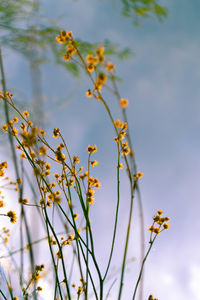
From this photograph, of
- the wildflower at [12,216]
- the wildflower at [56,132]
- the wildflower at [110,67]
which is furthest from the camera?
the wildflower at [12,216]

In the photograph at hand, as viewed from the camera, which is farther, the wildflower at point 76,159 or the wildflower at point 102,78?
the wildflower at point 76,159

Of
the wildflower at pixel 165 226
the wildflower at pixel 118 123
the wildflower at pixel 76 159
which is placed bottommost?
the wildflower at pixel 165 226

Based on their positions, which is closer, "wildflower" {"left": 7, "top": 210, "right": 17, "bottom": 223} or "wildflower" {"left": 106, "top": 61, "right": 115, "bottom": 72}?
"wildflower" {"left": 106, "top": 61, "right": 115, "bottom": 72}

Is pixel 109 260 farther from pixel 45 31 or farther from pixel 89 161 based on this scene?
pixel 45 31

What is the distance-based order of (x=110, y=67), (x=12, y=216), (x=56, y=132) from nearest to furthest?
(x=110, y=67) → (x=56, y=132) → (x=12, y=216)

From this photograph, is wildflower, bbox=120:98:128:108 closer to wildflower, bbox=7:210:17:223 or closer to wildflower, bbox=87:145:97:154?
wildflower, bbox=87:145:97:154

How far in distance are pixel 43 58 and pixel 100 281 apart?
2488 millimetres

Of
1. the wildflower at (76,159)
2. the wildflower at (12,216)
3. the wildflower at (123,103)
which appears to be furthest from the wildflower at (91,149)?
the wildflower at (12,216)

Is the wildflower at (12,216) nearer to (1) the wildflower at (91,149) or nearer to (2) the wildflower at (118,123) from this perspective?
(1) the wildflower at (91,149)

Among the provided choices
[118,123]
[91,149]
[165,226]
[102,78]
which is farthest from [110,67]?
[165,226]

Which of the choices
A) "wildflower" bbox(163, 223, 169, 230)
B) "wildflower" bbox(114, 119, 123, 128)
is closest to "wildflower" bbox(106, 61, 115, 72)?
"wildflower" bbox(114, 119, 123, 128)

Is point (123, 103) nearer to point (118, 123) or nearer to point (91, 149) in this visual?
point (118, 123)

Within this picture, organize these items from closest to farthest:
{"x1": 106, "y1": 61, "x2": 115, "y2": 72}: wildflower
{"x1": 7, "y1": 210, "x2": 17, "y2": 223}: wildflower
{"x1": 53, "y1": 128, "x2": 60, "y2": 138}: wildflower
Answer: {"x1": 106, "y1": 61, "x2": 115, "y2": 72}: wildflower, {"x1": 53, "y1": 128, "x2": 60, "y2": 138}: wildflower, {"x1": 7, "y1": 210, "x2": 17, "y2": 223}: wildflower

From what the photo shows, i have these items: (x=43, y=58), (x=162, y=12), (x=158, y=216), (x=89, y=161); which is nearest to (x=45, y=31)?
(x=43, y=58)
